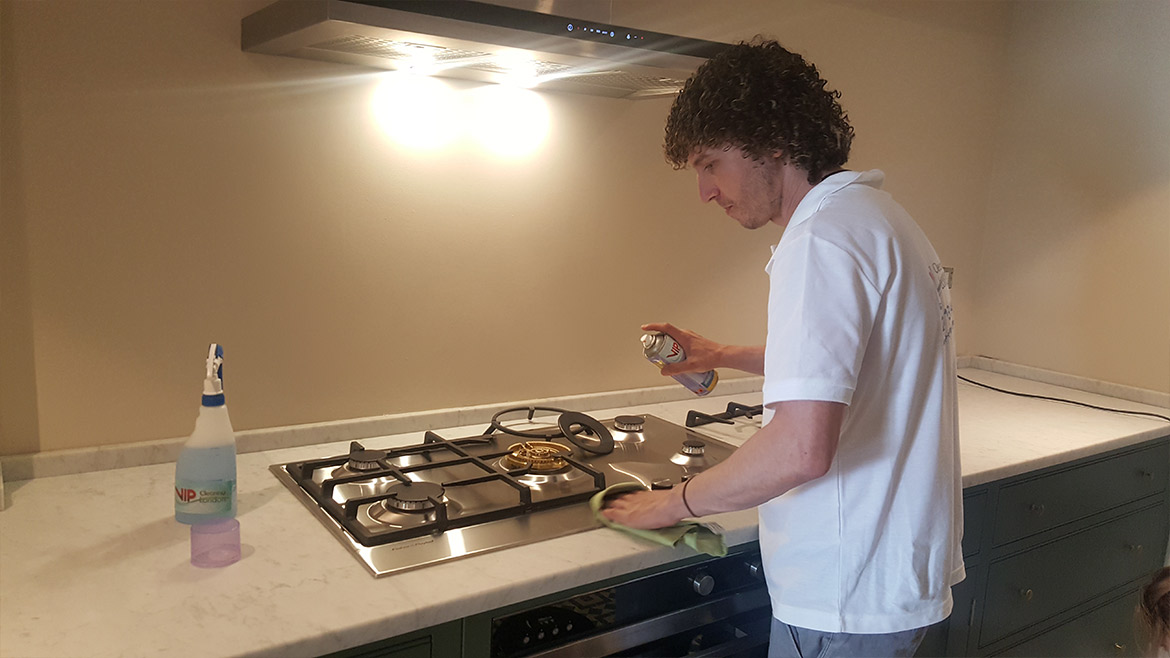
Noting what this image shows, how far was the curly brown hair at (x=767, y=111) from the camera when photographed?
4.01 feet

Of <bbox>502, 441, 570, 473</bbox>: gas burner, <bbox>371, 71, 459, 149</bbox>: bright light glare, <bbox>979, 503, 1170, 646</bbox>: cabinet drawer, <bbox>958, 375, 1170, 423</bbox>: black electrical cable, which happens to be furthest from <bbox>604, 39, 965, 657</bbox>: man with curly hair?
<bbox>958, 375, 1170, 423</bbox>: black electrical cable

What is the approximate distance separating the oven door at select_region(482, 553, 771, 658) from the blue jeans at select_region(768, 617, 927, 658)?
0.13m

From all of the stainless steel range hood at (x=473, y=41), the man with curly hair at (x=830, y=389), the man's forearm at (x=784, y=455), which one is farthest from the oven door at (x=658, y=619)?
the stainless steel range hood at (x=473, y=41)

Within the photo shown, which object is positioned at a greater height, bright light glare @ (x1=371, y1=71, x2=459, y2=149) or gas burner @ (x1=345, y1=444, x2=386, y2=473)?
bright light glare @ (x1=371, y1=71, x2=459, y2=149)

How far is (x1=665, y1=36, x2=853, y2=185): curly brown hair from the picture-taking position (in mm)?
1224

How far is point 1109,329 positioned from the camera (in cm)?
252

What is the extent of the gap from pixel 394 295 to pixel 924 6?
6.14 ft

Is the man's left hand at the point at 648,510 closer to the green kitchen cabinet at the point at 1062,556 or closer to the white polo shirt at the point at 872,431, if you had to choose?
the white polo shirt at the point at 872,431

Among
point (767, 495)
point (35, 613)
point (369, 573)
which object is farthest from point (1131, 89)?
point (35, 613)

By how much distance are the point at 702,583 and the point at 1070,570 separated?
130 cm

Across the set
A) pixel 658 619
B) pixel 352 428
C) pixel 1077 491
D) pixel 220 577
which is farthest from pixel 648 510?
pixel 1077 491

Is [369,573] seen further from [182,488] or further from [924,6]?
[924,6]

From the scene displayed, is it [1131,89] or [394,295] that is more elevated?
[1131,89]

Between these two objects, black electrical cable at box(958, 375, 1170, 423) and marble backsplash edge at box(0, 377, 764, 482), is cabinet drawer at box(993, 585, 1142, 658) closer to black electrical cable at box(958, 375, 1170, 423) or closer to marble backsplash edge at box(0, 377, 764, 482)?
black electrical cable at box(958, 375, 1170, 423)
